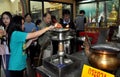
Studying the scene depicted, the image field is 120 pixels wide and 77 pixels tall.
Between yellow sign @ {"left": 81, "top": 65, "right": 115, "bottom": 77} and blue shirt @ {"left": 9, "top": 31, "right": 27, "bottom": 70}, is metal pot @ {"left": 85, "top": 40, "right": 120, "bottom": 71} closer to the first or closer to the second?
yellow sign @ {"left": 81, "top": 65, "right": 115, "bottom": 77}

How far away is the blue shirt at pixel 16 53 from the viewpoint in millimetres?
1813

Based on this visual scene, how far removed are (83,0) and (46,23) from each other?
5.06m

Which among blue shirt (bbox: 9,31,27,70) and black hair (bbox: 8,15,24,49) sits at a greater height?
black hair (bbox: 8,15,24,49)

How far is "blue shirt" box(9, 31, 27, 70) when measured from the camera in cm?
181

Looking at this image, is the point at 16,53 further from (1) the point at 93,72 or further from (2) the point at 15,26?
(1) the point at 93,72

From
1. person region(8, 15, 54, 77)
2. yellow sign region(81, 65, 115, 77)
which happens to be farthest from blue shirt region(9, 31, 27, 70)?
yellow sign region(81, 65, 115, 77)

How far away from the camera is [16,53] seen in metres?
1.91

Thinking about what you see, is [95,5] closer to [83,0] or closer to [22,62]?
[83,0]

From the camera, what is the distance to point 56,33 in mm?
1240

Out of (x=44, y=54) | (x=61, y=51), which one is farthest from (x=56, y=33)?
(x=44, y=54)

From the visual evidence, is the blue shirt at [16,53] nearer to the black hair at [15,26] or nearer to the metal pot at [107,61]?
the black hair at [15,26]

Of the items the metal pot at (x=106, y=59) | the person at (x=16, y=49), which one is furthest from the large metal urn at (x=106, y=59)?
the person at (x=16, y=49)

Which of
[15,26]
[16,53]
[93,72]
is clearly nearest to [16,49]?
[16,53]

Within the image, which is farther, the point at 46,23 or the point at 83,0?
the point at 83,0
